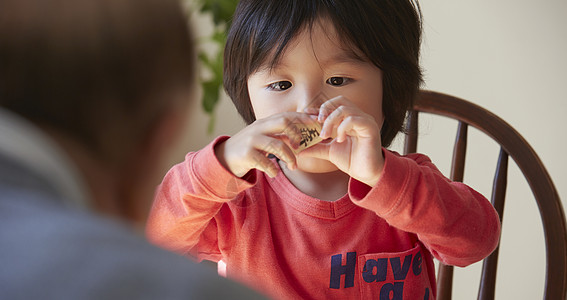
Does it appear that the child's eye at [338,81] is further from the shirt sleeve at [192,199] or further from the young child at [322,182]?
the shirt sleeve at [192,199]

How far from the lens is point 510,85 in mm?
1629

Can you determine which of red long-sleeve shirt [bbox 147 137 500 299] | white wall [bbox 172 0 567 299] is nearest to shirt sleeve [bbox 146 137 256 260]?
red long-sleeve shirt [bbox 147 137 500 299]

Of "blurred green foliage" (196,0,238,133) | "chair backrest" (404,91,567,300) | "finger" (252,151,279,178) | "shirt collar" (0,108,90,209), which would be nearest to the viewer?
"shirt collar" (0,108,90,209)

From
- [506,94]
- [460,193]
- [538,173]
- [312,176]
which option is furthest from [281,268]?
[506,94]

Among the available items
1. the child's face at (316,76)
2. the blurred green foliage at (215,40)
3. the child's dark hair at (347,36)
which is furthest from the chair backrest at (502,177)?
the blurred green foliage at (215,40)

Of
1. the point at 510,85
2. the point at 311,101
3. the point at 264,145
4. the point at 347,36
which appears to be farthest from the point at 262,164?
the point at 510,85

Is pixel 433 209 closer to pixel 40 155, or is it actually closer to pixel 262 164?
pixel 262 164

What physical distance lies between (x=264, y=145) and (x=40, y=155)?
1.51ft

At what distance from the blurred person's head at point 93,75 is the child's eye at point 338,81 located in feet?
1.66

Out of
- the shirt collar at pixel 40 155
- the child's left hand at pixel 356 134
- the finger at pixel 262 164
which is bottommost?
the shirt collar at pixel 40 155

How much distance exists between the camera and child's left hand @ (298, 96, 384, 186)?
0.76 meters

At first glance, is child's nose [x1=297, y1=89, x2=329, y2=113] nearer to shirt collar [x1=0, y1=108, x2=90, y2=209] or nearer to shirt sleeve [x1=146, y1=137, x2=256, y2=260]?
shirt sleeve [x1=146, y1=137, x2=256, y2=260]

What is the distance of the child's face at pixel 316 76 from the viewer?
0.83 meters

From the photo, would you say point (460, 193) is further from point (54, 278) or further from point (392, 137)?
point (54, 278)
